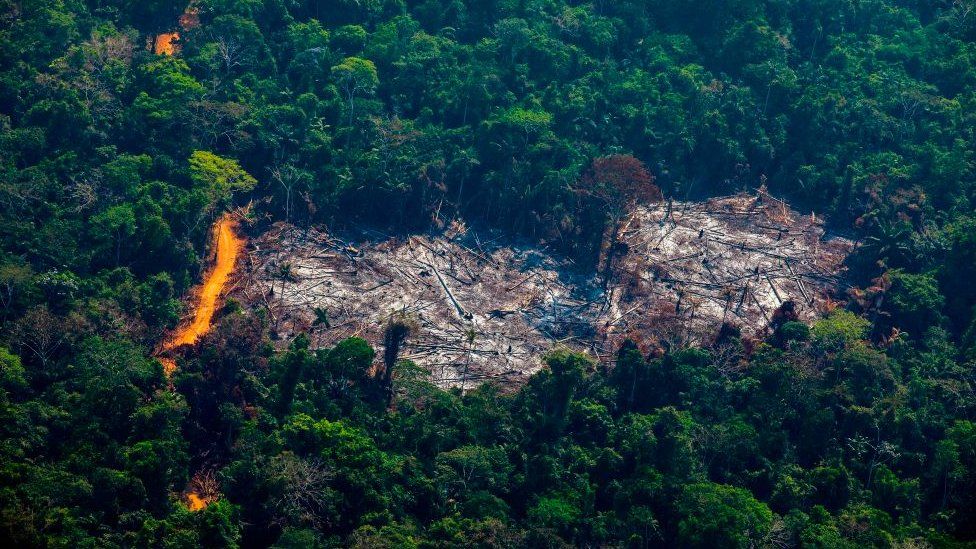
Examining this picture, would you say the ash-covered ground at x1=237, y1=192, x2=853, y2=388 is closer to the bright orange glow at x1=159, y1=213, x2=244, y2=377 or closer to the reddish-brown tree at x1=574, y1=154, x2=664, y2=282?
the bright orange glow at x1=159, y1=213, x2=244, y2=377

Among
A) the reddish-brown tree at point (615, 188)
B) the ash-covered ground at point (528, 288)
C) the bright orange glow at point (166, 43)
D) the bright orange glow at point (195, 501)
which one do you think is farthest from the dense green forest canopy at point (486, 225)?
A: the ash-covered ground at point (528, 288)

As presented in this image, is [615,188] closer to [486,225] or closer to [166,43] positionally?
[486,225]

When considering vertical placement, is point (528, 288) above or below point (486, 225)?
below

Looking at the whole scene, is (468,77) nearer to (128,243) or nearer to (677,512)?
(128,243)

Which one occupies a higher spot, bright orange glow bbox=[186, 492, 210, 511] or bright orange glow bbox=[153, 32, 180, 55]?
bright orange glow bbox=[153, 32, 180, 55]

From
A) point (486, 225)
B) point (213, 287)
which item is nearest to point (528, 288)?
point (486, 225)

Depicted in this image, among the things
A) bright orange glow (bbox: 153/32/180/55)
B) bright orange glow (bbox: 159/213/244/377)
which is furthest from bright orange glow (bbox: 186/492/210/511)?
bright orange glow (bbox: 153/32/180/55)

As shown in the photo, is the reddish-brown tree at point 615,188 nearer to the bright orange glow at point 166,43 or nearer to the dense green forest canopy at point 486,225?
the dense green forest canopy at point 486,225
